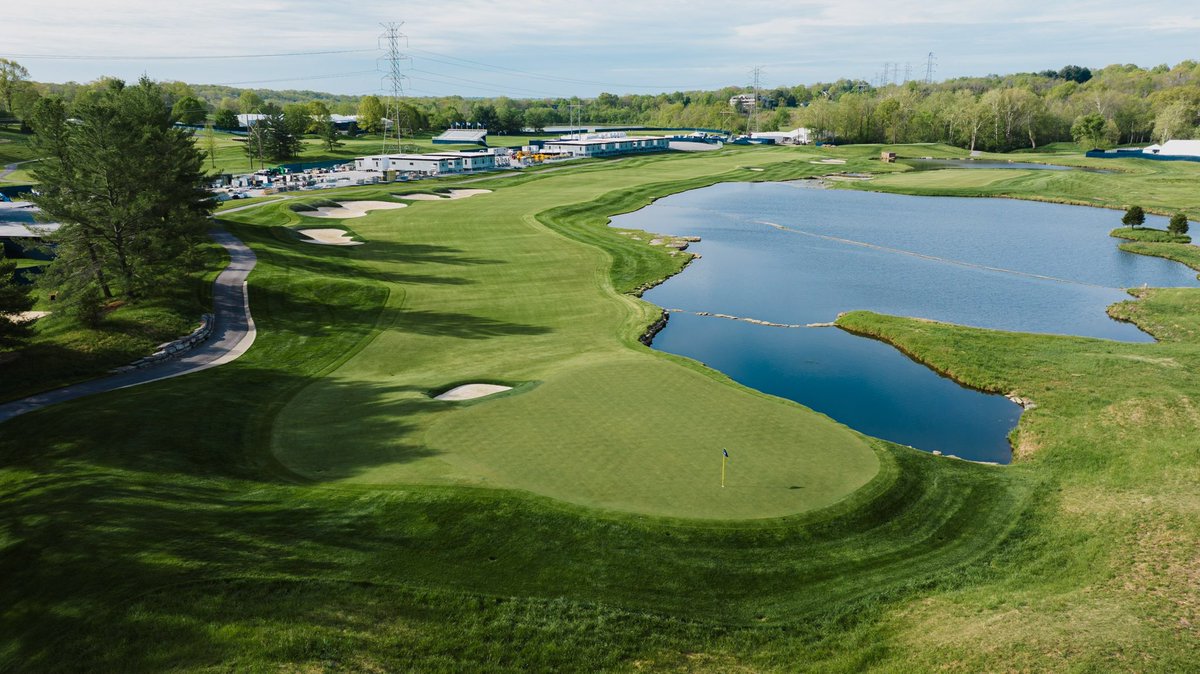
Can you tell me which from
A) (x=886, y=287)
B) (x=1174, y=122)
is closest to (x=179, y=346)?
(x=886, y=287)

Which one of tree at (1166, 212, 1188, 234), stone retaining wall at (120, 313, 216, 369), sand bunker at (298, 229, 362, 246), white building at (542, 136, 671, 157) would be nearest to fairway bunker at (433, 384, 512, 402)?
stone retaining wall at (120, 313, 216, 369)

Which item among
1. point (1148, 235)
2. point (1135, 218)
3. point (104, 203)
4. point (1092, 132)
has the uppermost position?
point (1092, 132)

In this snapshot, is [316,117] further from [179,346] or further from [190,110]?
[179,346]

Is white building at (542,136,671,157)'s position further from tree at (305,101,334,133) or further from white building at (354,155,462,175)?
tree at (305,101,334,133)

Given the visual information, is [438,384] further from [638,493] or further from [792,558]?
[792,558]

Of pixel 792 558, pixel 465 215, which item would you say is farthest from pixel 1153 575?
pixel 465 215

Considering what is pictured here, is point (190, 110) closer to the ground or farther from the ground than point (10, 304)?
farther from the ground
